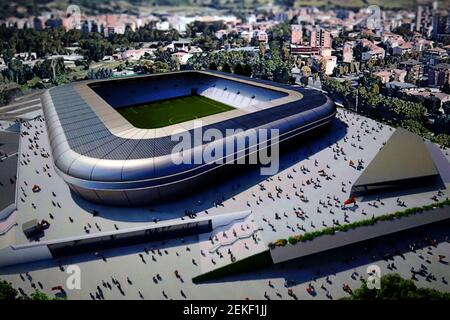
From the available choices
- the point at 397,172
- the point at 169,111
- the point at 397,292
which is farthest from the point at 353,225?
the point at 169,111

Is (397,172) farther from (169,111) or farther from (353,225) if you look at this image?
(169,111)

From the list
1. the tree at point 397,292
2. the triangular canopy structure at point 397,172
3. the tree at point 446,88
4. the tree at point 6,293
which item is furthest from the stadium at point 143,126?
the tree at point 446,88

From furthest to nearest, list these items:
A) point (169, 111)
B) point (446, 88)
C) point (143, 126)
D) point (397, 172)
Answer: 1. point (446, 88)
2. point (169, 111)
3. point (143, 126)
4. point (397, 172)

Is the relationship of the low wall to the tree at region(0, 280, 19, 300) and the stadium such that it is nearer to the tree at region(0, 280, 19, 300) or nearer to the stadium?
the stadium

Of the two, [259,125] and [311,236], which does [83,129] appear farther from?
[311,236]

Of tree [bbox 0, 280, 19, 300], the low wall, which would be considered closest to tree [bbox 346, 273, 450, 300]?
the low wall

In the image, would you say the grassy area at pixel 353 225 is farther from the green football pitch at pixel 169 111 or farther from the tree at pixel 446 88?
the tree at pixel 446 88
